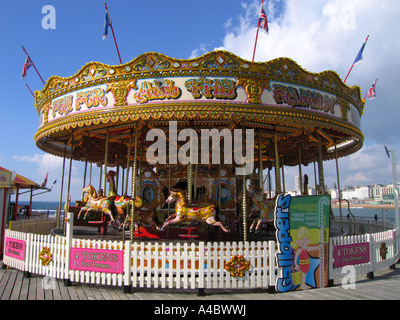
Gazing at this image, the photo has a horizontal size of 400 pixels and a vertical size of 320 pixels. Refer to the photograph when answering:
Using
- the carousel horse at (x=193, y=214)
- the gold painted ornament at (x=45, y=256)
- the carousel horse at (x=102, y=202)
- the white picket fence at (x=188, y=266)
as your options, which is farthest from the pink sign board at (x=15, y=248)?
the carousel horse at (x=193, y=214)

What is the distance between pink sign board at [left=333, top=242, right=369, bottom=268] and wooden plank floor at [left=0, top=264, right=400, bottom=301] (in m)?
0.47

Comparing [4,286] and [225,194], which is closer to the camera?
[4,286]

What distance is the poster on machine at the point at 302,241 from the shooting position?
593 centimetres

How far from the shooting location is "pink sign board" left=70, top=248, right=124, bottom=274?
601 cm

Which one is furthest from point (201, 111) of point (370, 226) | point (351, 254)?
point (370, 226)

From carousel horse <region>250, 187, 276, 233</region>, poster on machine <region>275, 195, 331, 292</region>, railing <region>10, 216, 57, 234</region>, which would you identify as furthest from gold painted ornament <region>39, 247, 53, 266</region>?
carousel horse <region>250, 187, 276, 233</region>

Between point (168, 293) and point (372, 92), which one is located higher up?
point (372, 92)

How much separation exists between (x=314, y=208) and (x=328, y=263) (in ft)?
4.00

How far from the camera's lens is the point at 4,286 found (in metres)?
6.56

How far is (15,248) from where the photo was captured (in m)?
7.77

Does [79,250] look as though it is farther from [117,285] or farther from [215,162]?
[215,162]

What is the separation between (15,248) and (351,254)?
7970 mm

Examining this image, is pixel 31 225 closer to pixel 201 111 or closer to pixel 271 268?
pixel 201 111

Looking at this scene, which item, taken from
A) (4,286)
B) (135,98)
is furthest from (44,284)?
(135,98)
